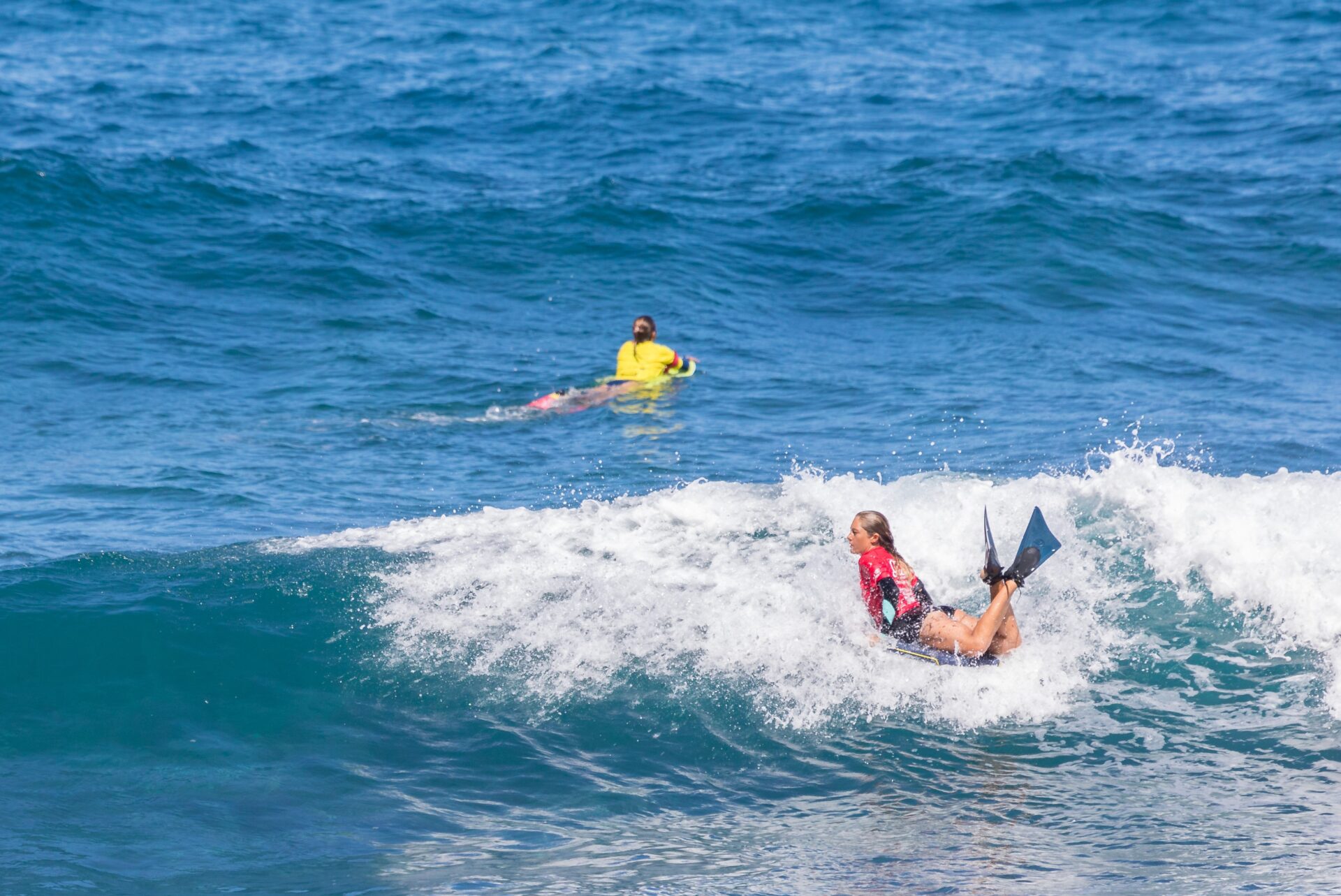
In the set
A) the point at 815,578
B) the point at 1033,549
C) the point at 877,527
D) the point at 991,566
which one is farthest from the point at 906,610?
the point at 815,578

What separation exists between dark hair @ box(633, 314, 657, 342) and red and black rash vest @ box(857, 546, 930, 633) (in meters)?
8.57

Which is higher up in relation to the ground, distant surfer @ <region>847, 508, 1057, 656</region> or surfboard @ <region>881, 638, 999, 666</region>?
distant surfer @ <region>847, 508, 1057, 656</region>

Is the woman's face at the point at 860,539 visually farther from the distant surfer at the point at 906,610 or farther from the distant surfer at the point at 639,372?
the distant surfer at the point at 639,372

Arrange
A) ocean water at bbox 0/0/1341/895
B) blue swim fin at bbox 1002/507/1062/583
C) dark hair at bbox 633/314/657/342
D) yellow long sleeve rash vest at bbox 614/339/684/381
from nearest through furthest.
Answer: ocean water at bbox 0/0/1341/895, blue swim fin at bbox 1002/507/1062/583, yellow long sleeve rash vest at bbox 614/339/684/381, dark hair at bbox 633/314/657/342

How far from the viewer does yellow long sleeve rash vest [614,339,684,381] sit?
17.1 m

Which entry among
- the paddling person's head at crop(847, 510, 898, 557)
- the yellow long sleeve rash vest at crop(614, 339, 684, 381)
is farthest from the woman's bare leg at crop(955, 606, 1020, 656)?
the yellow long sleeve rash vest at crop(614, 339, 684, 381)

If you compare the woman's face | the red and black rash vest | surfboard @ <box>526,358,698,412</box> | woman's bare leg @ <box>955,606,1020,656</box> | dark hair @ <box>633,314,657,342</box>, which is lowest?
woman's bare leg @ <box>955,606,1020,656</box>

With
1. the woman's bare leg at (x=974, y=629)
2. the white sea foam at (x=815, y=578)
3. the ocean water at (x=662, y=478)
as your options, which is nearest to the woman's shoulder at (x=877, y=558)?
the woman's bare leg at (x=974, y=629)

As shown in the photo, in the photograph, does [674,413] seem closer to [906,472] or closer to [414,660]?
[906,472]

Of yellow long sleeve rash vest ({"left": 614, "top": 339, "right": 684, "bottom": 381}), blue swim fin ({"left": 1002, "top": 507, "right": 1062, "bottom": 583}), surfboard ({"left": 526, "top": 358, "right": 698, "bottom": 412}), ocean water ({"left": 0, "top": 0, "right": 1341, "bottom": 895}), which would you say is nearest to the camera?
ocean water ({"left": 0, "top": 0, "right": 1341, "bottom": 895})

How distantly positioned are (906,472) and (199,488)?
271 inches

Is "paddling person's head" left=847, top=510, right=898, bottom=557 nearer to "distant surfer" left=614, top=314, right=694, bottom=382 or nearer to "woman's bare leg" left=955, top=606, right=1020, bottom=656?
"woman's bare leg" left=955, top=606, right=1020, bottom=656

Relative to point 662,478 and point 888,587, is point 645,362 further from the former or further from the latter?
point 888,587

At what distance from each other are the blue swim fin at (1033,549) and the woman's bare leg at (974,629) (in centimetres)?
17
